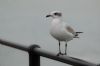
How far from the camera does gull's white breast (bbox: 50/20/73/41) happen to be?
1.31m

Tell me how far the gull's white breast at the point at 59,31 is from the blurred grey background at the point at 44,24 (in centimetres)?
223

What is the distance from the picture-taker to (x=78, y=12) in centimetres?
373

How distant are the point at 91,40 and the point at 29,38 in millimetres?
787

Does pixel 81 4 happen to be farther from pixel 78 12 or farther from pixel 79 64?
pixel 79 64

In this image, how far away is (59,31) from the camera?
1.33 m

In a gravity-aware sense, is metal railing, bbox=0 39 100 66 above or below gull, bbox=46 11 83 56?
below

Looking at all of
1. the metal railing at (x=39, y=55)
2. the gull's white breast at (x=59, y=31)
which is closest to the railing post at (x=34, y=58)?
the metal railing at (x=39, y=55)

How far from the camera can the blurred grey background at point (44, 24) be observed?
3613mm

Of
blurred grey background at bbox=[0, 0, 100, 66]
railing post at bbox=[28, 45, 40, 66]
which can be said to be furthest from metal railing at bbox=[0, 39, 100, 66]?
blurred grey background at bbox=[0, 0, 100, 66]

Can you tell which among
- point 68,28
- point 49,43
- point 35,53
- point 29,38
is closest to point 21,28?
point 29,38

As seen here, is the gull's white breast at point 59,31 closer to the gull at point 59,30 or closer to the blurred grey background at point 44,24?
the gull at point 59,30

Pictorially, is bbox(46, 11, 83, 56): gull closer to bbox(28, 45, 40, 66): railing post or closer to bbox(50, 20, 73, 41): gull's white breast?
bbox(50, 20, 73, 41): gull's white breast

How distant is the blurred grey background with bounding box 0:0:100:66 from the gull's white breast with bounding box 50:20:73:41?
2.23m

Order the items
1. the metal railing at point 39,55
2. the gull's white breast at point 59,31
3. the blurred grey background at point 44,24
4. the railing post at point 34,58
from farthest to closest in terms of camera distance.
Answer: the blurred grey background at point 44,24
the gull's white breast at point 59,31
the railing post at point 34,58
the metal railing at point 39,55
